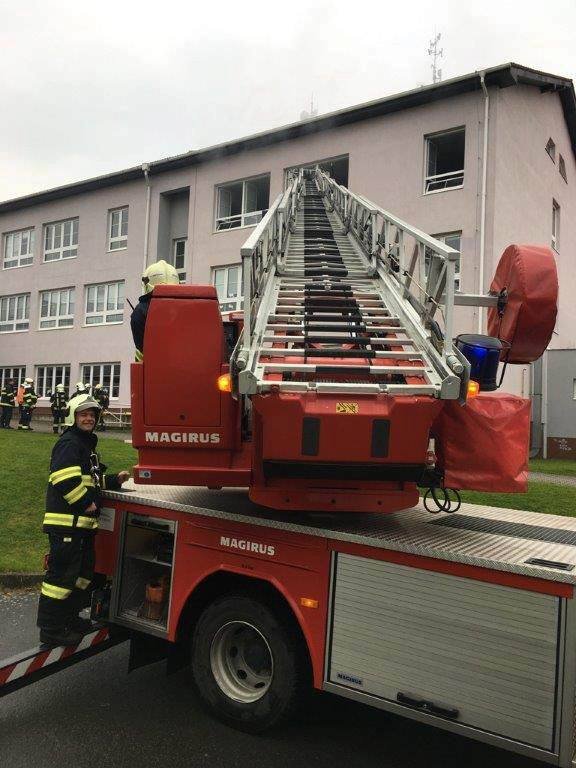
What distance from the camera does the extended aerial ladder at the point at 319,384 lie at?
3033 mm

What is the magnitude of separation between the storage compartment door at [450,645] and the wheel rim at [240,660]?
62cm

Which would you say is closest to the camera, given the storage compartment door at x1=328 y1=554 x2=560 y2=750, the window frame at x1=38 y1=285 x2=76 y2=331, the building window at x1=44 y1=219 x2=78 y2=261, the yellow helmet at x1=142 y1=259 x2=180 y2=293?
the storage compartment door at x1=328 y1=554 x2=560 y2=750

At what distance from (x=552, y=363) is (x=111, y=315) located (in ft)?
53.4

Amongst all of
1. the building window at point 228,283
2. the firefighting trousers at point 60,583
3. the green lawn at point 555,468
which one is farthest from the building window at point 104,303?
the firefighting trousers at point 60,583

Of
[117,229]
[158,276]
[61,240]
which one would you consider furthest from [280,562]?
[61,240]

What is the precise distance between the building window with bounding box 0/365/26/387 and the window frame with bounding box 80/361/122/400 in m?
4.12

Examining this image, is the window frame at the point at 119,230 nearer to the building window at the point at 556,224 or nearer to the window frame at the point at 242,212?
the window frame at the point at 242,212

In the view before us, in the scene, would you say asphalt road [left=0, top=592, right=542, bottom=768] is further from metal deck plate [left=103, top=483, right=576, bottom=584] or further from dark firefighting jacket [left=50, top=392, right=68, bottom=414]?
dark firefighting jacket [left=50, top=392, right=68, bottom=414]

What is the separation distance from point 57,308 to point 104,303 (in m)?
2.99

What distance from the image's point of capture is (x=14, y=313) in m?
27.8

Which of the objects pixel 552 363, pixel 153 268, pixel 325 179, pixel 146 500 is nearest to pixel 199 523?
pixel 146 500

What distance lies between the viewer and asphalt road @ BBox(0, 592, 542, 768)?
11.0 ft

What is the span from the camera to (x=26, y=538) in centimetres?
748

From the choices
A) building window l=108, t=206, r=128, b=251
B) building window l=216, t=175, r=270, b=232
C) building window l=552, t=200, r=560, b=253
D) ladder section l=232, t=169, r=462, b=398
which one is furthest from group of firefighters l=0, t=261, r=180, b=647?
building window l=108, t=206, r=128, b=251
